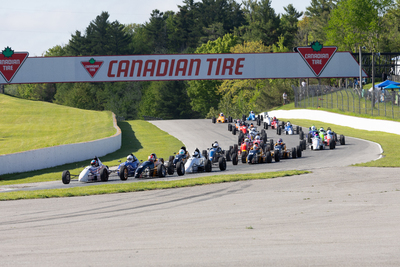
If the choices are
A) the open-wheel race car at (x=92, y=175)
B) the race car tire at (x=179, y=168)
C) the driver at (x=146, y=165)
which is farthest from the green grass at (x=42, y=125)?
the race car tire at (x=179, y=168)

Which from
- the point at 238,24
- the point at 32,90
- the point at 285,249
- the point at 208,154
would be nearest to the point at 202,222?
the point at 285,249

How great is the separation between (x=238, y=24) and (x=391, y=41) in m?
38.9

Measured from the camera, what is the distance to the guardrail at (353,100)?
34.9 meters

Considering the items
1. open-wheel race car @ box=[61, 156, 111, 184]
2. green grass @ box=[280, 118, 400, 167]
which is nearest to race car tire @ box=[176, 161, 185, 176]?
open-wheel race car @ box=[61, 156, 111, 184]

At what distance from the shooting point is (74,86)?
112625mm

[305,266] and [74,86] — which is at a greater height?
[74,86]

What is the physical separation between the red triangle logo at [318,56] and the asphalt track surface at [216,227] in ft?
34.3

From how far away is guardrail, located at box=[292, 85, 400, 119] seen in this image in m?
34.9

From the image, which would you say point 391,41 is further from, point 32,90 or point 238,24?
point 32,90

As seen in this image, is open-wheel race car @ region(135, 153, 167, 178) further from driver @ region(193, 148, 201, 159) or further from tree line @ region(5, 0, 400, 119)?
tree line @ region(5, 0, 400, 119)

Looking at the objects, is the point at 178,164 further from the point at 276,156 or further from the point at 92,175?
the point at 276,156

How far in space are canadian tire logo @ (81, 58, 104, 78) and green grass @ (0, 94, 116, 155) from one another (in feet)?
42.5

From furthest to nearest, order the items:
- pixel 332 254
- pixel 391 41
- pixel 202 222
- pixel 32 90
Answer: pixel 32 90 < pixel 391 41 < pixel 202 222 < pixel 332 254

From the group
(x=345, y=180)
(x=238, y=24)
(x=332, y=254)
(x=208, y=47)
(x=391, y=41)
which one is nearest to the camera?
(x=332, y=254)
